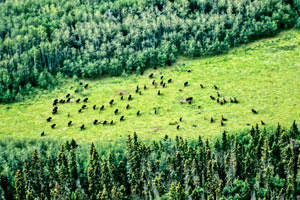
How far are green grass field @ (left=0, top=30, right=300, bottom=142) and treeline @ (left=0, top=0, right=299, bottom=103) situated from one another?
7.60 metres

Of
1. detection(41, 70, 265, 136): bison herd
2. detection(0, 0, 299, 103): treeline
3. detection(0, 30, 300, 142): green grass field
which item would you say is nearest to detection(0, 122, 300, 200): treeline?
detection(0, 30, 300, 142): green grass field

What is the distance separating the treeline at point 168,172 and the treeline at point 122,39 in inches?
2778

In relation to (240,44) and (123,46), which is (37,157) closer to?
(123,46)

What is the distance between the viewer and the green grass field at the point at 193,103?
378 ft

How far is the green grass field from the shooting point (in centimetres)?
11525

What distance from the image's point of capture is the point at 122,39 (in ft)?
593

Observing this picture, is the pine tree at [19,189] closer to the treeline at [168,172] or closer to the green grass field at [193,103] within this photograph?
the treeline at [168,172]

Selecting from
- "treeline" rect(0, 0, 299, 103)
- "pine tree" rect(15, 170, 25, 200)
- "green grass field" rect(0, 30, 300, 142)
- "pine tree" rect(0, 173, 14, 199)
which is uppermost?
"treeline" rect(0, 0, 299, 103)

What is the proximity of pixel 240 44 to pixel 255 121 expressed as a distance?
7204cm

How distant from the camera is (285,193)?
8006 centimetres

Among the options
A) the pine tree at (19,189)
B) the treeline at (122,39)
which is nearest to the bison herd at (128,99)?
the treeline at (122,39)

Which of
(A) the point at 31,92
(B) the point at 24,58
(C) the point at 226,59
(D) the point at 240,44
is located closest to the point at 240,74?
(C) the point at 226,59

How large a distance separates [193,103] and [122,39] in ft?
227

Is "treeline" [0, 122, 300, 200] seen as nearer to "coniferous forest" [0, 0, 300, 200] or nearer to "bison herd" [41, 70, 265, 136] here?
"coniferous forest" [0, 0, 300, 200]
